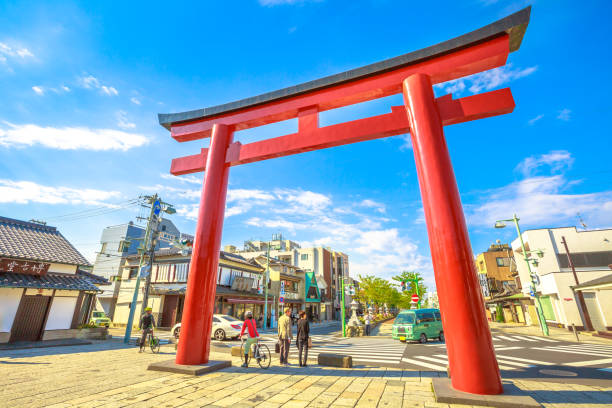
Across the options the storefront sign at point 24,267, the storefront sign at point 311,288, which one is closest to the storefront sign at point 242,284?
the storefront sign at point 311,288

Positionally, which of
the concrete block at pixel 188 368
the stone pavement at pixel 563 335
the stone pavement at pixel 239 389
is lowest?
the stone pavement at pixel 563 335

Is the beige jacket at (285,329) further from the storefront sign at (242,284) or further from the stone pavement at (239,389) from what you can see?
the storefront sign at (242,284)

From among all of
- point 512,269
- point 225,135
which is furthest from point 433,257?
point 512,269

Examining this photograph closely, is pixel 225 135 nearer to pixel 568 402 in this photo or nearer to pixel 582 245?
pixel 568 402

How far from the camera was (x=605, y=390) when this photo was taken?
528 cm

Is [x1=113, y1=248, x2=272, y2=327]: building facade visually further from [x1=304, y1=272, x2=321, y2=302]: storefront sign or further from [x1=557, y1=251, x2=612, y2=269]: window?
[x1=557, y1=251, x2=612, y2=269]: window

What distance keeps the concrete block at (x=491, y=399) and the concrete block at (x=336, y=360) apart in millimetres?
3571

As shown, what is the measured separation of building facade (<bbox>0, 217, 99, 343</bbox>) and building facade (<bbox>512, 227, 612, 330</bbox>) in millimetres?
33811

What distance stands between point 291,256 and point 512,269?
118ft

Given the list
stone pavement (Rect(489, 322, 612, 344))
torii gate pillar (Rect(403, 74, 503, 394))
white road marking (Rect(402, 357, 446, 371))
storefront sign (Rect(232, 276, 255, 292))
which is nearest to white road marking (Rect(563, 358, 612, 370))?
white road marking (Rect(402, 357, 446, 371))

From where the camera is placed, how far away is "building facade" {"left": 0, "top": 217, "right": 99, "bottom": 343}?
12.4m

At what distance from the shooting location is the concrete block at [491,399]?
3875 mm

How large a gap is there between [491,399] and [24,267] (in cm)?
1808

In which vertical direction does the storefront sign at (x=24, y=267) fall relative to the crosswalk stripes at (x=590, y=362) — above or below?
above
